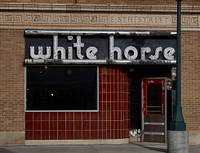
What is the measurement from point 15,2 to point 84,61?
3.01m

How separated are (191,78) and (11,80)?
6.09 metres

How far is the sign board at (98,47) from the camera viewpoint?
54.2ft

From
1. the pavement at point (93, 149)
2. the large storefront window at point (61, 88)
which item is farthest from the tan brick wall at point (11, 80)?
the pavement at point (93, 149)

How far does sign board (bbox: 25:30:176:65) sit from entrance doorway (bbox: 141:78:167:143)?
1025 mm

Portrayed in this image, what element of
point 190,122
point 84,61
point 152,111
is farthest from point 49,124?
point 190,122

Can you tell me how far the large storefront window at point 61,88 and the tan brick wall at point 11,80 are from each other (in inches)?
12.0

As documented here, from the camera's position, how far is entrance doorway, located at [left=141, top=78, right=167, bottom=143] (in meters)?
17.4

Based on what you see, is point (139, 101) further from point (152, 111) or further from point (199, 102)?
point (199, 102)

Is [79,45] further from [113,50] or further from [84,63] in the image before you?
[113,50]

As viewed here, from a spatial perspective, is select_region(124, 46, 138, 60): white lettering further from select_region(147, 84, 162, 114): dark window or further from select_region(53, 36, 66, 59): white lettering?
select_region(53, 36, 66, 59): white lettering

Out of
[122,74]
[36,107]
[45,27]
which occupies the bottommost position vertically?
[36,107]

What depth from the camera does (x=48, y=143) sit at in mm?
16562

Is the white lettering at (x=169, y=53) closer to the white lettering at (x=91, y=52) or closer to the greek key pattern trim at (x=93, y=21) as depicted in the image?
the greek key pattern trim at (x=93, y=21)

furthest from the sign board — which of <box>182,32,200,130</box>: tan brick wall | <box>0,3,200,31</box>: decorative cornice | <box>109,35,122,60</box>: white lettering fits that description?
<box>182,32,200,130</box>: tan brick wall
